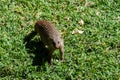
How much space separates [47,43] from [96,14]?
1752mm

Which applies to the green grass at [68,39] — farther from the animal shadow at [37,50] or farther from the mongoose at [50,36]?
the mongoose at [50,36]

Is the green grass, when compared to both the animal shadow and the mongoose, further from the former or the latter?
the mongoose

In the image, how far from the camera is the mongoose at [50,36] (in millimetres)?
6738

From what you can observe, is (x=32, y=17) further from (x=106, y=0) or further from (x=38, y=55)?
(x=106, y=0)

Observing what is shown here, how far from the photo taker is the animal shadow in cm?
698

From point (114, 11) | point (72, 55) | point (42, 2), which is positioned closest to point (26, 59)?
point (72, 55)

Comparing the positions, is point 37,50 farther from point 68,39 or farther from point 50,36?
point 68,39

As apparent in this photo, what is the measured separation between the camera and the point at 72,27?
773cm

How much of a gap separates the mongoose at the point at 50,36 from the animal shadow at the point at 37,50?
169 mm

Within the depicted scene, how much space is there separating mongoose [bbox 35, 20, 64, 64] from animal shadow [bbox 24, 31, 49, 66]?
0.55ft

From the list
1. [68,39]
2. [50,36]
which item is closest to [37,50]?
[50,36]

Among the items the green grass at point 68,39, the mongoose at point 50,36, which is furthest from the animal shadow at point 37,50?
the mongoose at point 50,36

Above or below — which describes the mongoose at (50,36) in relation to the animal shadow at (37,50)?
above

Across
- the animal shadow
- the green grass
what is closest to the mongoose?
the animal shadow
